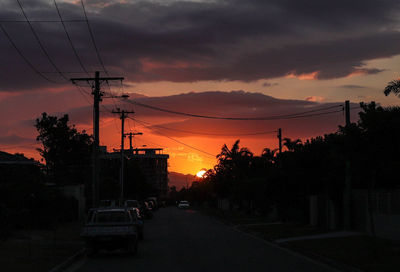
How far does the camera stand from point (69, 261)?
2025cm

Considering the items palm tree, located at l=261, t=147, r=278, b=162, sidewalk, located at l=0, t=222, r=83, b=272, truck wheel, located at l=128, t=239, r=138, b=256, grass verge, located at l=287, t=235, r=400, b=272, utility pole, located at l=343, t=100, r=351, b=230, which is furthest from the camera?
palm tree, located at l=261, t=147, r=278, b=162

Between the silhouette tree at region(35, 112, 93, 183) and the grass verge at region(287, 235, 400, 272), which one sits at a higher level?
the silhouette tree at region(35, 112, 93, 183)

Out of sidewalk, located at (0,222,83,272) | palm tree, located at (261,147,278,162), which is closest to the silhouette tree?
palm tree, located at (261,147,278,162)

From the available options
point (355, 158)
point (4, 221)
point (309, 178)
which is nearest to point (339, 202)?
point (309, 178)

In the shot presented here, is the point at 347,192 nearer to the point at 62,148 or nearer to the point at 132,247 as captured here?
the point at 132,247

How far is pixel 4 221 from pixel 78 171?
69151mm

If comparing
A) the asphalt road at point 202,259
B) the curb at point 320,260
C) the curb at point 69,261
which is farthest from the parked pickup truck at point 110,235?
the curb at point 320,260

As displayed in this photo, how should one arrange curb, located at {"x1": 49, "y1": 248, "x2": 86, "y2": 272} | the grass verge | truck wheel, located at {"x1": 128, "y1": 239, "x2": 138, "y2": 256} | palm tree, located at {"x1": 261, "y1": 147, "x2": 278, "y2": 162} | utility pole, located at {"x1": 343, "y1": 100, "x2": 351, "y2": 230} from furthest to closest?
palm tree, located at {"x1": 261, "y1": 147, "x2": 278, "y2": 162}, utility pole, located at {"x1": 343, "y1": 100, "x2": 351, "y2": 230}, truck wheel, located at {"x1": 128, "y1": 239, "x2": 138, "y2": 256}, the grass verge, curb, located at {"x1": 49, "y1": 248, "x2": 86, "y2": 272}

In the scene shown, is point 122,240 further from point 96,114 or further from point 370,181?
point 96,114

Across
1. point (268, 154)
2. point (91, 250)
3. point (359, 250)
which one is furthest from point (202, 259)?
point (268, 154)

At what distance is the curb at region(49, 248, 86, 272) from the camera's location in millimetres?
17981

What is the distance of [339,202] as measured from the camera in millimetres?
36156

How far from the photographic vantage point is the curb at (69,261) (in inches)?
708

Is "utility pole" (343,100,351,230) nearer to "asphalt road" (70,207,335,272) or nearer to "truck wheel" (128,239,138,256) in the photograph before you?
"asphalt road" (70,207,335,272)
